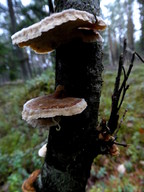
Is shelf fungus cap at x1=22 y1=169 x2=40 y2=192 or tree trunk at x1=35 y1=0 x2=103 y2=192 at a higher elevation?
tree trunk at x1=35 y1=0 x2=103 y2=192

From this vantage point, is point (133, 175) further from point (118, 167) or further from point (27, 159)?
point (27, 159)

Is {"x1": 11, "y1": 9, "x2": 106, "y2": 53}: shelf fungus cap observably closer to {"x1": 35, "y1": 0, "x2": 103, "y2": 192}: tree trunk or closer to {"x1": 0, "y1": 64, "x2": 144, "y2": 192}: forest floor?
{"x1": 35, "y1": 0, "x2": 103, "y2": 192}: tree trunk

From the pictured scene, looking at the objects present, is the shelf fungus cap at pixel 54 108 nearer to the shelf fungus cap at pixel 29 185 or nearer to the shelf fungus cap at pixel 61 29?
the shelf fungus cap at pixel 61 29

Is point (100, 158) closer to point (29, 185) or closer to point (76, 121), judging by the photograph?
point (29, 185)

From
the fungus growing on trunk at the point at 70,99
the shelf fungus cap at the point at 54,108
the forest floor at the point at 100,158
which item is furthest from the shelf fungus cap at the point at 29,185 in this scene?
the forest floor at the point at 100,158

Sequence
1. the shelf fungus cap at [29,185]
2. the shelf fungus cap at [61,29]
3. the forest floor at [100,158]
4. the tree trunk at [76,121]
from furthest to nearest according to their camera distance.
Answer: the forest floor at [100,158] < the shelf fungus cap at [29,185] < the tree trunk at [76,121] < the shelf fungus cap at [61,29]

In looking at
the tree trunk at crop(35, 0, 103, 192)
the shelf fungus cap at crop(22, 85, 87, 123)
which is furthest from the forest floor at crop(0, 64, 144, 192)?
the shelf fungus cap at crop(22, 85, 87, 123)

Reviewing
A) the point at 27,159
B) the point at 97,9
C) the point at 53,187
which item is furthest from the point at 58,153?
the point at 27,159
